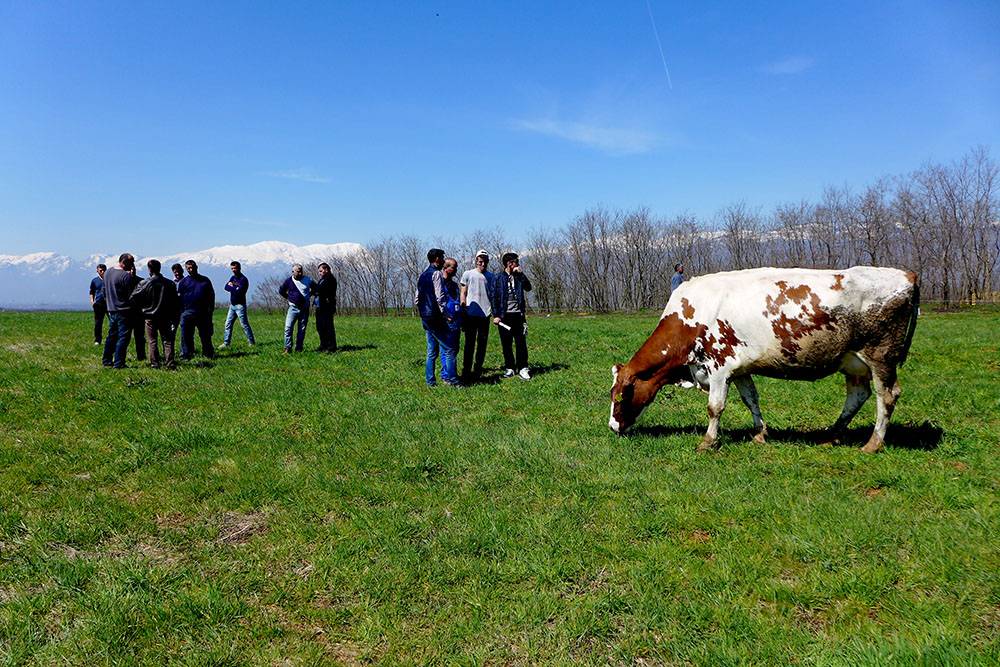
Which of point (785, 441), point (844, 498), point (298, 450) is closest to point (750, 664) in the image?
point (844, 498)

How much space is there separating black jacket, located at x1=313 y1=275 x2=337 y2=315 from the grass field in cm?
642

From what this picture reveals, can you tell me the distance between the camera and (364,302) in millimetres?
78375

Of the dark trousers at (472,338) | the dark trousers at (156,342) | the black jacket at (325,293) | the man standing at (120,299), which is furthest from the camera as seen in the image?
the black jacket at (325,293)

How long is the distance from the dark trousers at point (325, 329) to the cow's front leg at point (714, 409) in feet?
36.2

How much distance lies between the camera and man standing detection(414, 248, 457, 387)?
1063 cm

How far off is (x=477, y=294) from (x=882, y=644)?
28.6 feet

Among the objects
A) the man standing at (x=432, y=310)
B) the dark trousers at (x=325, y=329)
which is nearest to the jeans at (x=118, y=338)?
the dark trousers at (x=325, y=329)

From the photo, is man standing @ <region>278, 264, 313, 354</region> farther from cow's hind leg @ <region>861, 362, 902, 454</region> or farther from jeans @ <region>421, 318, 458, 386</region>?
cow's hind leg @ <region>861, 362, 902, 454</region>

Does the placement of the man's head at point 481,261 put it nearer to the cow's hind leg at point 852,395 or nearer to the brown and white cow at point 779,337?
the brown and white cow at point 779,337

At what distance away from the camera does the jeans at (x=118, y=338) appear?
11875mm

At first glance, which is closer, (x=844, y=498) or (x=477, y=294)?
(x=844, y=498)

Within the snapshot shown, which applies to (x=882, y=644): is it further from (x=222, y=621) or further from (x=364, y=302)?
(x=364, y=302)

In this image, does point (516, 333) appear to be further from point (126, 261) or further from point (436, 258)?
point (126, 261)

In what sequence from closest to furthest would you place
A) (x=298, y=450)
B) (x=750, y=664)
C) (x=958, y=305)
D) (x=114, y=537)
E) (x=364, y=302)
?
(x=750, y=664) → (x=114, y=537) → (x=298, y=450) → (x=958, y=305) → (x=364, y=302)
